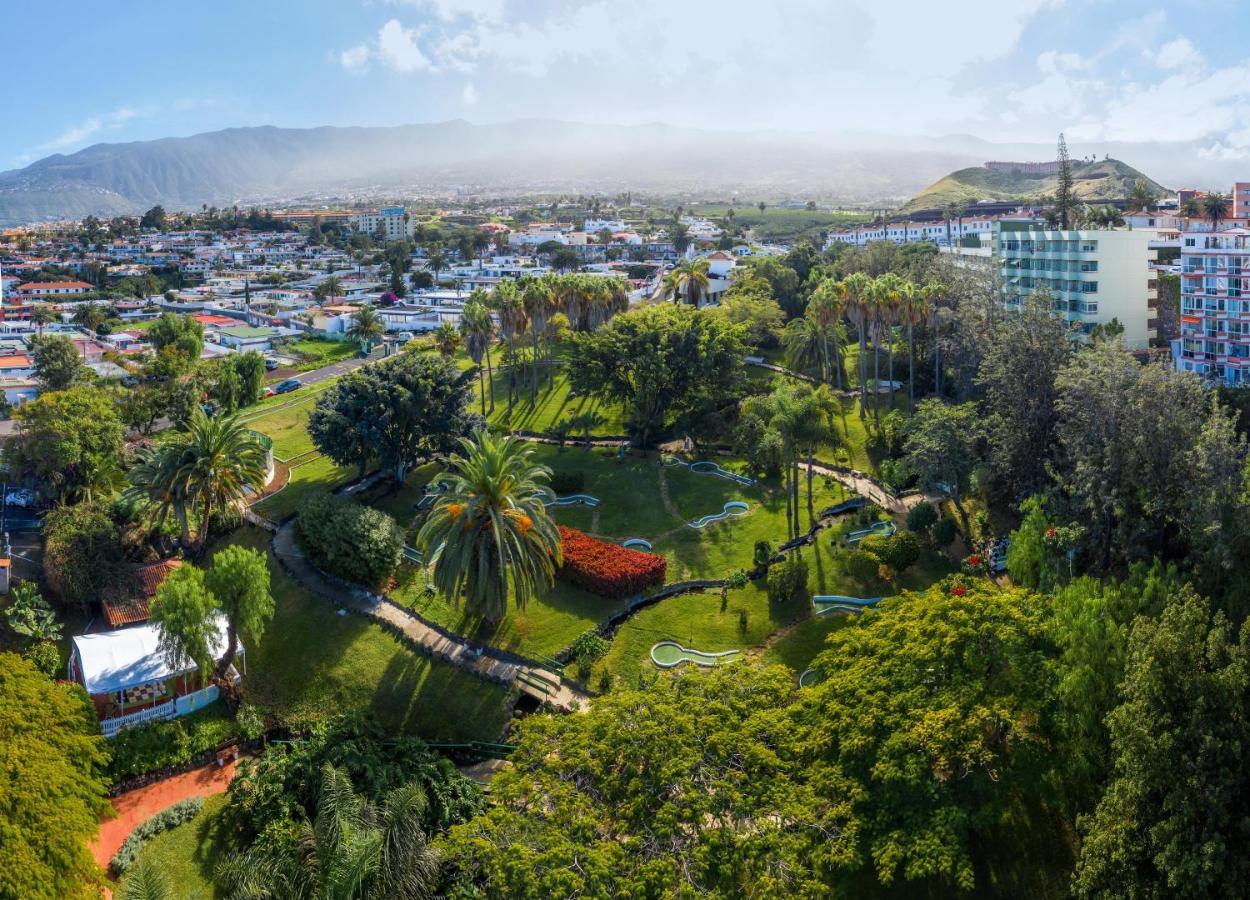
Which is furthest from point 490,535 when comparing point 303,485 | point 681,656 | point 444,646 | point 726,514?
point 303,485

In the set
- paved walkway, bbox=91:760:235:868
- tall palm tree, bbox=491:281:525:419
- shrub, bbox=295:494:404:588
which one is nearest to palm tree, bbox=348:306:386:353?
tall palm tree, bbox=491:281:525:419

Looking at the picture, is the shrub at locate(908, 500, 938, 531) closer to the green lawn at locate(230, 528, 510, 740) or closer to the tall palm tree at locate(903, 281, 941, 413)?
the tall palm tree at locate(903, 281, 941, 413)

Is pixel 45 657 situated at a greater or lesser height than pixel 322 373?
lesser

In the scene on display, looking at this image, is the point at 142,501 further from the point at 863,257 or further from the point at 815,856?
the point at 863,257

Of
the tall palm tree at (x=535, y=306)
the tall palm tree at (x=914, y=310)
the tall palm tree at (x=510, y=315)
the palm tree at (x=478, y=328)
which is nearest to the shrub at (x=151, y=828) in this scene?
the palm tree at (x=478, y=328)

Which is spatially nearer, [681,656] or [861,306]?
[681,656]

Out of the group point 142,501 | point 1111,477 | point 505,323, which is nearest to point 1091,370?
point 1111,477

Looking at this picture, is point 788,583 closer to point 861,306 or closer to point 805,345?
point 861,306
